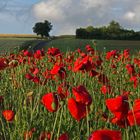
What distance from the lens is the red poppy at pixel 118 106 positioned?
1754mm

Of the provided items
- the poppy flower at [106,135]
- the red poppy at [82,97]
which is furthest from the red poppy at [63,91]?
the poppy flower at [106,135]

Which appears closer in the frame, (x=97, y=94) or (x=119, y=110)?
(x=119, y=110)

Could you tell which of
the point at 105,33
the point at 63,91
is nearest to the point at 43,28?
the point at 105,33

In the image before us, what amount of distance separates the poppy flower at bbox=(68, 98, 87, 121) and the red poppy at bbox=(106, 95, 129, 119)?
0.41 ft

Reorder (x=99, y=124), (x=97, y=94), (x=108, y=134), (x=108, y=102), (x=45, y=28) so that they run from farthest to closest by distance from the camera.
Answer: (x=45, y=28)
(x=97, y=94)
(x=99, y=124)
(x=108, y=102)
(x=108, y=134)

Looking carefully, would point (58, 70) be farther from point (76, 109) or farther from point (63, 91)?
point (76, 109)

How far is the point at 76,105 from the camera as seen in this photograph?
6.16 ft

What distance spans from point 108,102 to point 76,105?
0.56ft

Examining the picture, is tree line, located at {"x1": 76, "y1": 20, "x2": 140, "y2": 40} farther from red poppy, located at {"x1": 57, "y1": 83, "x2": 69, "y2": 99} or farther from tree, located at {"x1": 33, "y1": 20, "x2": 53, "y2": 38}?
red poppy, located at {"x1": 57, "y1": 83, "x2": 69, "y2": 99}

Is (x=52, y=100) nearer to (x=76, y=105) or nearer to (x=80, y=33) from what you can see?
(x=76, y=105)

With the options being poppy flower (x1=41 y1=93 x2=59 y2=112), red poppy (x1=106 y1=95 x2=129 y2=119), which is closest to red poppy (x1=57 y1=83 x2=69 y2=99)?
poppy flower (x1=41 y1=93 x2=59 y2=112)

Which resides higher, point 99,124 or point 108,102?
point 108,102

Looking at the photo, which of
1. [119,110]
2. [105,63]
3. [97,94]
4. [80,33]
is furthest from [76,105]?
[80,33]

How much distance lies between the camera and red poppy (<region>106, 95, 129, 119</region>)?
1.75m
